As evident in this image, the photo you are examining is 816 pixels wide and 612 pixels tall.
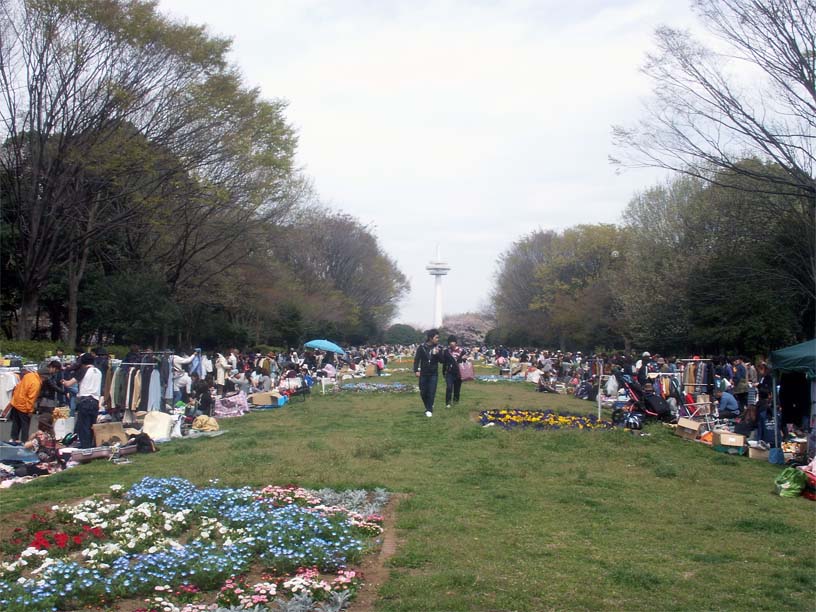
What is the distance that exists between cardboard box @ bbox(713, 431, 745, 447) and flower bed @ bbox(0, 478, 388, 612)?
776 cm

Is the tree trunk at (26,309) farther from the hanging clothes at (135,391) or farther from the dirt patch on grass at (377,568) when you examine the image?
the dirt patch on grass at (377,568)

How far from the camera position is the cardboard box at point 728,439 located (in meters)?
14.3

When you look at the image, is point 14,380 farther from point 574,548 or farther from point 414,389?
point 414,389

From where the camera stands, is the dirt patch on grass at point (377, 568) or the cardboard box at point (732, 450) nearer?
the dirt patch on grass at point (377, 568)

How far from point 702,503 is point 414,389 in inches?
805

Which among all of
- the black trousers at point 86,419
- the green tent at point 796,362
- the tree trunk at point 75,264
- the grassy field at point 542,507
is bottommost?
the grassy field at point 542,507

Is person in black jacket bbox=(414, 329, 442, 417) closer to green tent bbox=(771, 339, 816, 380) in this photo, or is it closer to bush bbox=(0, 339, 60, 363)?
green tent bbox=(771, 339, 816, 380)

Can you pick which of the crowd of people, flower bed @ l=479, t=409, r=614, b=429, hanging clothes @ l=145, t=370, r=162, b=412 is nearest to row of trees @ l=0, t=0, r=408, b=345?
the crowd of people

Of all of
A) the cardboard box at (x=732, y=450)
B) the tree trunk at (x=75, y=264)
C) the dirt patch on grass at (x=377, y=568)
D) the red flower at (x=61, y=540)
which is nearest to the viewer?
the dirt patch on grass at (x=377, y=568)

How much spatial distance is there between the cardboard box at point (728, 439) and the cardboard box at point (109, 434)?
1056 cm

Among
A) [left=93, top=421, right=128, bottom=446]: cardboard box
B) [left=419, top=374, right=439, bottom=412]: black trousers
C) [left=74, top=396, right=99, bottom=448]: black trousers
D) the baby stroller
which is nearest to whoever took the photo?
[left=74, top=396, right=99, bottom=448]: black trousers

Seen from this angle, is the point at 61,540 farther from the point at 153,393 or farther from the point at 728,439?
the point at 728,439

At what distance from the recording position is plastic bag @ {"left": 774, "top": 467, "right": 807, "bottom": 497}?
33.5ft

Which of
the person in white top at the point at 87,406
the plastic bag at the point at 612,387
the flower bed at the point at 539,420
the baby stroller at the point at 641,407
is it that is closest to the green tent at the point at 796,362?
the baby stroller at the point at 641,407
